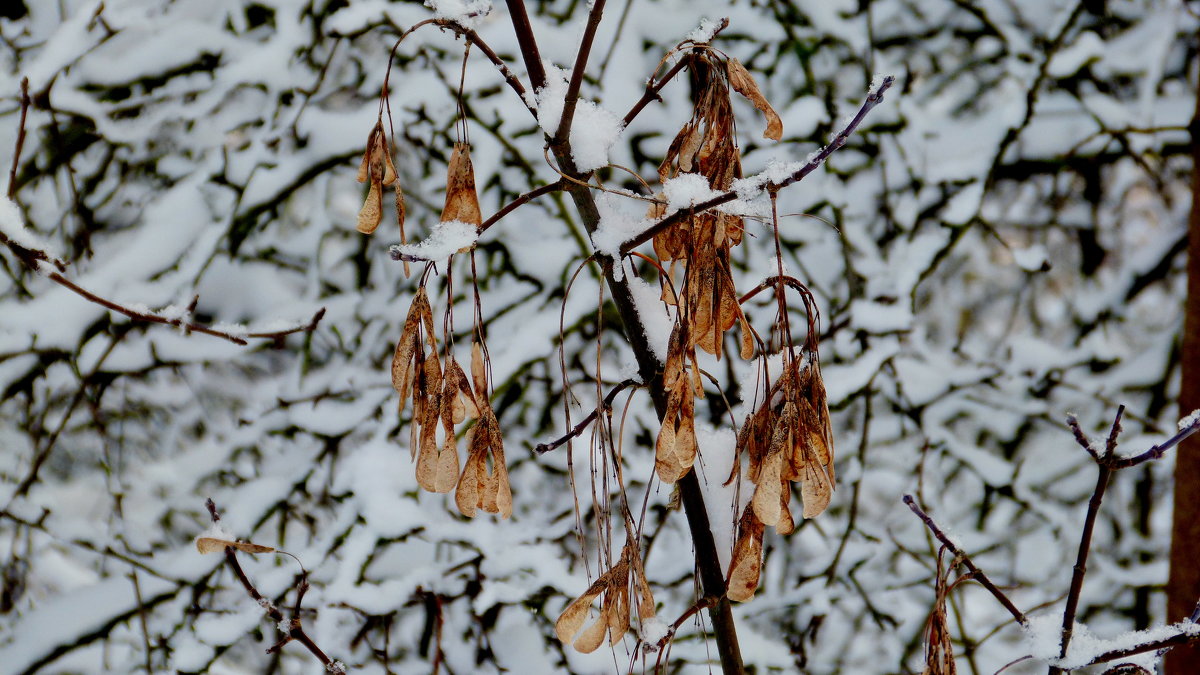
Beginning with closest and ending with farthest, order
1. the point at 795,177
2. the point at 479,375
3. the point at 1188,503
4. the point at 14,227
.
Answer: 1. the point at 795,177
2. the point at 479,375
3. the point at 14,227
4. the point at 1188,503

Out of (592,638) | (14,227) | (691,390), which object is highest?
(14,227)

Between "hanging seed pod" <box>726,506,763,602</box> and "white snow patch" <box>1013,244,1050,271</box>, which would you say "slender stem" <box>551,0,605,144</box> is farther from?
"white snow patch" <box>1013,244,1050,271</box>

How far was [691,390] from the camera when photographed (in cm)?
38

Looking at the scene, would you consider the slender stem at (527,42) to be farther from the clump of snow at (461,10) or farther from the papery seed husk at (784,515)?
the papery seed husk at (784,515)

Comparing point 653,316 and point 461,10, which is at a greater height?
point 461,10

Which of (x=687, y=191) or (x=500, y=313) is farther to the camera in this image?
(x=500, y=313)

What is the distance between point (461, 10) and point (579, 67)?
0.09 metres

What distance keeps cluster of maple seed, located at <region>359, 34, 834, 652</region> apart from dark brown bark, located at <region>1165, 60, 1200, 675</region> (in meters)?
0.56

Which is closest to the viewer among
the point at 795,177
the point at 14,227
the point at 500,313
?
the point at 795,177

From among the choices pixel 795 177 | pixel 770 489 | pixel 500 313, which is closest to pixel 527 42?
pixel 795 177

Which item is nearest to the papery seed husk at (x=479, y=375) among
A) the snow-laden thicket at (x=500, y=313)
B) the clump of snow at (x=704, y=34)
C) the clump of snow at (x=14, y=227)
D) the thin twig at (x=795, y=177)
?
the thin twig at (x=795, y=177)

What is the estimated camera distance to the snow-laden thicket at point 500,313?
1.05 meters

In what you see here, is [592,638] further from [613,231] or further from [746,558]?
[613,231]

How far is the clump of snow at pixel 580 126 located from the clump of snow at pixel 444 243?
2.7 inches
